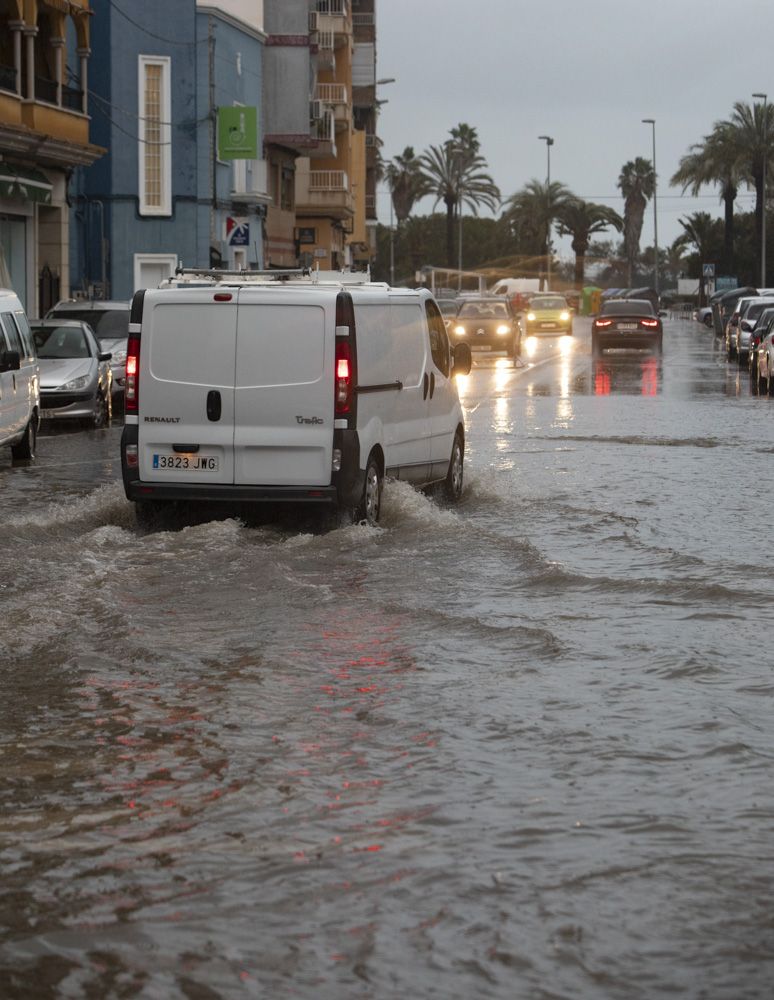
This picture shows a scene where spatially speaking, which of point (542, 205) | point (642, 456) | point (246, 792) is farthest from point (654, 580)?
point (542, 205)

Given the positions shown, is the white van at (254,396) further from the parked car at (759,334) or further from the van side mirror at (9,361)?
the parked car at (759,334)

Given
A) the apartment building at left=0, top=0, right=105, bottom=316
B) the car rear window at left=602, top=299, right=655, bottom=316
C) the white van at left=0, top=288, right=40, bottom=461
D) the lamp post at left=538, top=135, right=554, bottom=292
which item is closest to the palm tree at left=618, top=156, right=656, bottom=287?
the lamp post at left=538, top=135, right=554, bottom=292

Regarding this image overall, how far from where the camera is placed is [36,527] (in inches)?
548

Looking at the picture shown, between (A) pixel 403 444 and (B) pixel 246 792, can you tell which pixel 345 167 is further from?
(B) pixel 246 792

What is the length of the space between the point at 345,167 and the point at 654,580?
73.1 meters

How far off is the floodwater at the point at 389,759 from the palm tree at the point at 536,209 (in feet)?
350

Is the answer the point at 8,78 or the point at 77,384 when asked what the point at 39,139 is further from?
the point at 77,384

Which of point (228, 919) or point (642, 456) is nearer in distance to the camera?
point (228, 919)

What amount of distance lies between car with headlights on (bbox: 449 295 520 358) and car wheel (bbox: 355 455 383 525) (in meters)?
34.8

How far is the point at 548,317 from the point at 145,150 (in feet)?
85.0

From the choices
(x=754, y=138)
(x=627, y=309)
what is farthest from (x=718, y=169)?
(x=627, y=309)

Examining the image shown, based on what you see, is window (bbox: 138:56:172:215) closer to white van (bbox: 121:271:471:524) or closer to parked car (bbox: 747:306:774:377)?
parked car (bbox: 747:306:774:377)

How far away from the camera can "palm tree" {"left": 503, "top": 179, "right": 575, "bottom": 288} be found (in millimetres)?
119500

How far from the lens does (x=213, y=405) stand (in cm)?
1343
